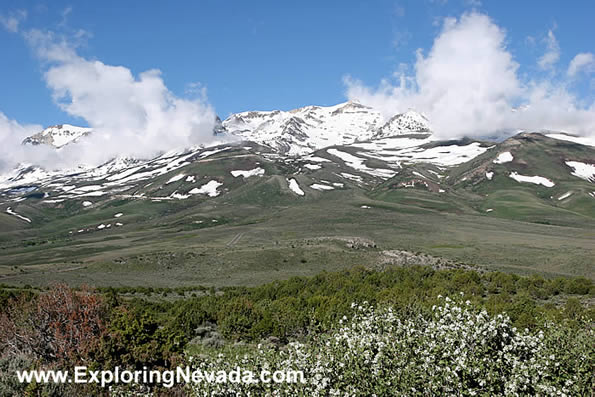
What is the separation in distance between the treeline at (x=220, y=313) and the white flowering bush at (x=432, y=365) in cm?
262

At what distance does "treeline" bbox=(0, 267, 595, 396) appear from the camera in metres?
16.4

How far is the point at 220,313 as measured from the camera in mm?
33875

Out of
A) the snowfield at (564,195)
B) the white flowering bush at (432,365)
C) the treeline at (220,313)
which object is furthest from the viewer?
the snowfield at (564,195)

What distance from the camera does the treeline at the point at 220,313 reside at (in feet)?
53.9

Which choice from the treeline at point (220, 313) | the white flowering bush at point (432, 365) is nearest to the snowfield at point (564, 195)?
the treeline at point (220, 313)

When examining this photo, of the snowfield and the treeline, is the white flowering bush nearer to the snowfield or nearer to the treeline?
the treeline

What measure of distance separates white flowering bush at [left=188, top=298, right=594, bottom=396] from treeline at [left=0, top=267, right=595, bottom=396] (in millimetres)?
2624

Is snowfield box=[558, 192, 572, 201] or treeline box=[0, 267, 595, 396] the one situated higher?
snowfield box=[558, 192, 572, 201]

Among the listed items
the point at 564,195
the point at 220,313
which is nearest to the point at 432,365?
the point at 220,313

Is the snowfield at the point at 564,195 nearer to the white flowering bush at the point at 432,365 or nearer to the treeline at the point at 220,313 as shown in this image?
the treeline at the point at 220,313

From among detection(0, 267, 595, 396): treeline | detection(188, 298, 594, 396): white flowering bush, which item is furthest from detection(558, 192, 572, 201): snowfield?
detection(188, 298, 594, 396): white flowering bush

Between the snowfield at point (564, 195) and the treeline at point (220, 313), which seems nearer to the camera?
the treeline at point (220, 313)

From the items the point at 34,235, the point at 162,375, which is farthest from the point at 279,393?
the point at 34,235

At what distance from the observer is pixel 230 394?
10.9 meters
